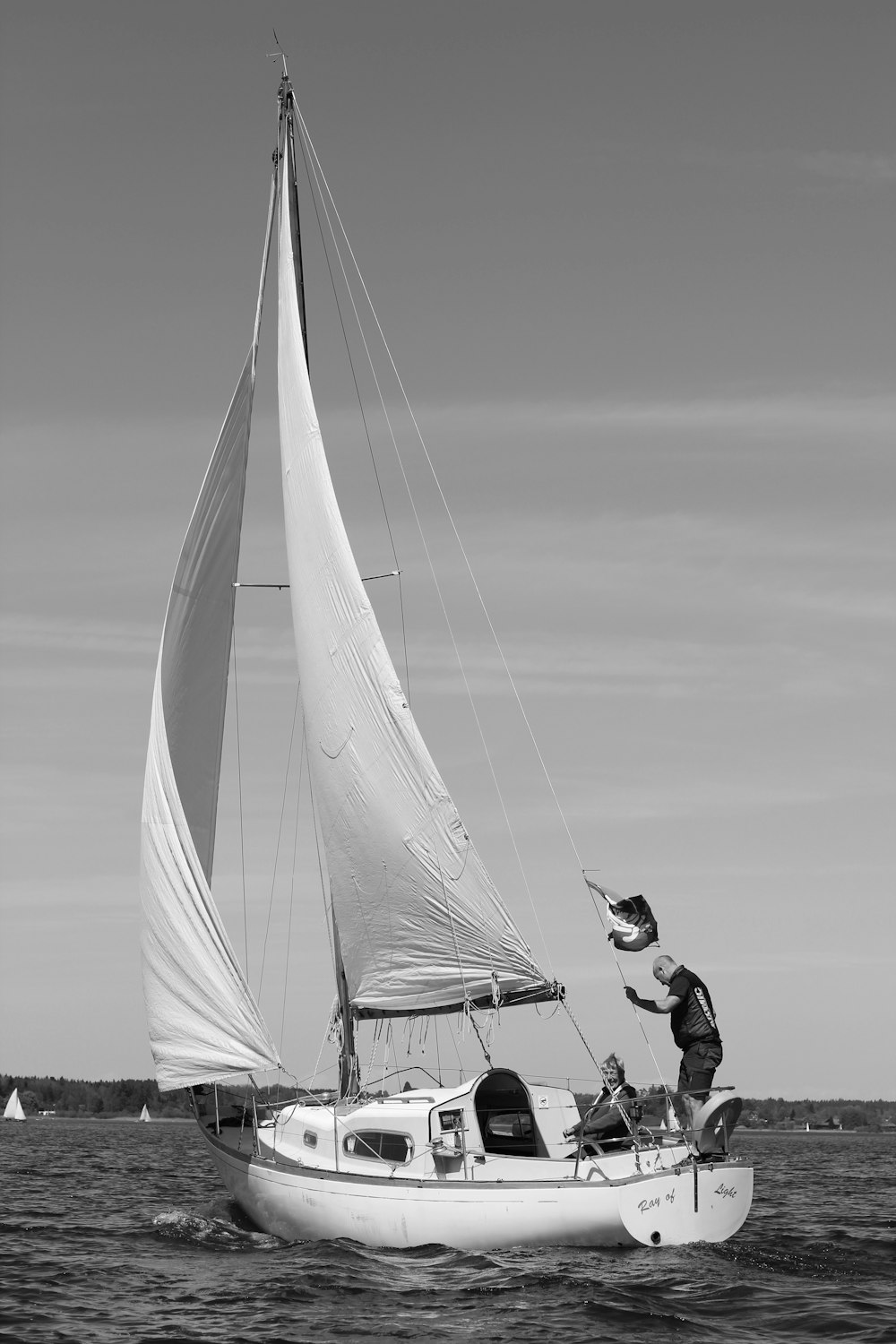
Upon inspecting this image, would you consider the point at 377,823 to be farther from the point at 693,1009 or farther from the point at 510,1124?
the point at 693,1009

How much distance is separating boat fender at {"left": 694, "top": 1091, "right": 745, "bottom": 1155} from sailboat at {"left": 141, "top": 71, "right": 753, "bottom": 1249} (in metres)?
0.03

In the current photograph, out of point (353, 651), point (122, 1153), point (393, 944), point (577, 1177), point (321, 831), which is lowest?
point (122, 1153)

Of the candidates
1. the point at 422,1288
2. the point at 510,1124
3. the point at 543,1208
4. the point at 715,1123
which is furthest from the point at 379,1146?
the point at 715,1123

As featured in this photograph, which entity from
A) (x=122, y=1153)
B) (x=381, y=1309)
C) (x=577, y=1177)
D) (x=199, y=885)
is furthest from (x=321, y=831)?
(x=122, y=1153)

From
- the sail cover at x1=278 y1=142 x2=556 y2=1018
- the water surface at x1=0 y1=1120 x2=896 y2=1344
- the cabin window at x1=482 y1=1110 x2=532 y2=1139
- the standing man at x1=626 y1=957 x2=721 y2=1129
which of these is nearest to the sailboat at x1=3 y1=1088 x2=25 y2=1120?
the water surface at x1=0 y1=1120 x2=896 y2=1344

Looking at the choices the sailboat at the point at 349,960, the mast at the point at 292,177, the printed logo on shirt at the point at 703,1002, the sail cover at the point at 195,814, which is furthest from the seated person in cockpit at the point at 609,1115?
the mast at the point at 292,177

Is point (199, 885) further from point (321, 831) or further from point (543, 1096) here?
point (543, 1096)

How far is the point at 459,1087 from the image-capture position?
1816cm

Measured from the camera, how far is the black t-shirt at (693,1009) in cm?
1716

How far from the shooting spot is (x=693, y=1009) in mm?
17203

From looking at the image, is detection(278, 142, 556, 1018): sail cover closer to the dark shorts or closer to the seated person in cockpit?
the seated person in cockpit

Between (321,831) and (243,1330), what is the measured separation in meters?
8.89

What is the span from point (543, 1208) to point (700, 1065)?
2.55 metres

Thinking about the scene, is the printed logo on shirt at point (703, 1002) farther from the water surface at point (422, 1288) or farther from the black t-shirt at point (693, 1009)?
the water surface at point (422, 1288)
